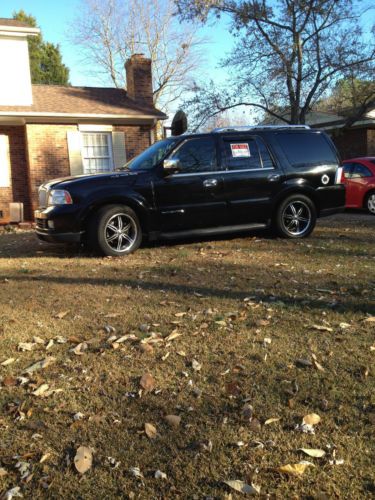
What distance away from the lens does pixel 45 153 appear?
14.5m

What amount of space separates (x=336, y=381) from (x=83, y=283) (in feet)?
11.0

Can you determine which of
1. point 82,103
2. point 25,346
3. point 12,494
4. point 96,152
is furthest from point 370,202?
point 12,494

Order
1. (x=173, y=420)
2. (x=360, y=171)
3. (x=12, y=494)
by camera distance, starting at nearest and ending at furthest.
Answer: (x=12, y=494), (x=173, y=420), (x=360, y=171)

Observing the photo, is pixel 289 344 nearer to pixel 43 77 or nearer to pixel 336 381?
pixel 336 381

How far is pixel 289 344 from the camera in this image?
383 cm

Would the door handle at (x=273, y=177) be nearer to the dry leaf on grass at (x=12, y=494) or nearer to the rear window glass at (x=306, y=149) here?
the rear window glass at (x=306, y=149)

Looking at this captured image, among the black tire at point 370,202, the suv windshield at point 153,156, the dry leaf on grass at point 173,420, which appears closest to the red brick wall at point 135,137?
the black tire at point 370,202

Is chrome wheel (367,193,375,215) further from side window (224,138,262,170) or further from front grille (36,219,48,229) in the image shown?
front grille (36,219,48,229)

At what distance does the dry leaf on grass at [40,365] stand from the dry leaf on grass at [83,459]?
3.48 feet

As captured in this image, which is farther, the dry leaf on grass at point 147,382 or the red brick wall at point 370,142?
the red brick wall at point 370,142

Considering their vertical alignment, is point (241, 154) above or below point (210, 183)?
above

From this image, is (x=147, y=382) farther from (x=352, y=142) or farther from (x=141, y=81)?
(x=352, y=142)

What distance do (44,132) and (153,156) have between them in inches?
312

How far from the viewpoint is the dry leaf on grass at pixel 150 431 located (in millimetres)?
2680
